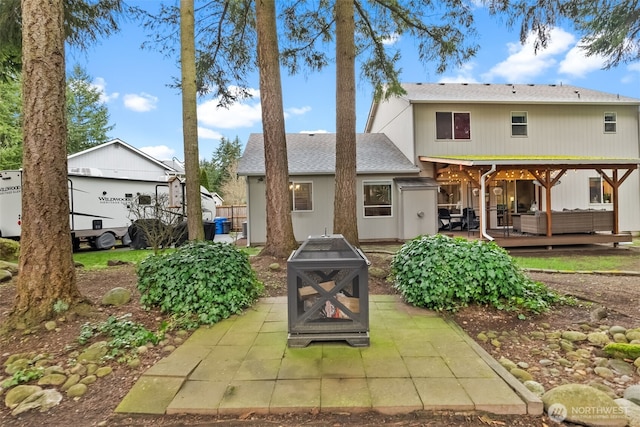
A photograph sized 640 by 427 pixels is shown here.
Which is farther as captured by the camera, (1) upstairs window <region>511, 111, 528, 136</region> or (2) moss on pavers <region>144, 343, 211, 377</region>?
(1) upstairs window <region>511, 111, 528, 136</region>

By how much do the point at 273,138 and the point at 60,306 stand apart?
4.50 m

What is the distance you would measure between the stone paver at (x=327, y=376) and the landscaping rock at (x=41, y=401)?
1.70 ft

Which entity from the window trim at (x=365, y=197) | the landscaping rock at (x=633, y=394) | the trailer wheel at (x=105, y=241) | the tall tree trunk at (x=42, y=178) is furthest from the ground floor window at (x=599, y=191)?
the trailer wheel at (x=105, y=241)

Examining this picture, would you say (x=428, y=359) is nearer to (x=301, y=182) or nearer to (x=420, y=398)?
(x=420, y=398)

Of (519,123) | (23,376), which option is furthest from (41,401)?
(519,123)

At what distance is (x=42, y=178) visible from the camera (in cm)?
346

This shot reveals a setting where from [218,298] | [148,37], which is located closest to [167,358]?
[218,298]

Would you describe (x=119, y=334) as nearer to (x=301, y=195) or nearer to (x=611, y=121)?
(x=301, y=195)

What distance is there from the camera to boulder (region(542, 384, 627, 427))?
2.12 m

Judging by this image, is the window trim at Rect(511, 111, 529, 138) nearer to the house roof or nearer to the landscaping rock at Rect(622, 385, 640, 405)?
the house roof

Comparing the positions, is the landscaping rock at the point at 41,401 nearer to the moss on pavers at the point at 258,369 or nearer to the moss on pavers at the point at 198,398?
the moss on pavers at the point at 198,398

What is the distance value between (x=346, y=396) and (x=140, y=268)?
311 cm

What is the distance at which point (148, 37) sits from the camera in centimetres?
749

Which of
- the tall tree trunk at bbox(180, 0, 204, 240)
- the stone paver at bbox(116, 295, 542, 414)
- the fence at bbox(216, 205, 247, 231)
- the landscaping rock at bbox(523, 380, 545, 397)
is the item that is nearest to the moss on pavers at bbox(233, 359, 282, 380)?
the stone paver at bbox(116, 295, 542, 414)
